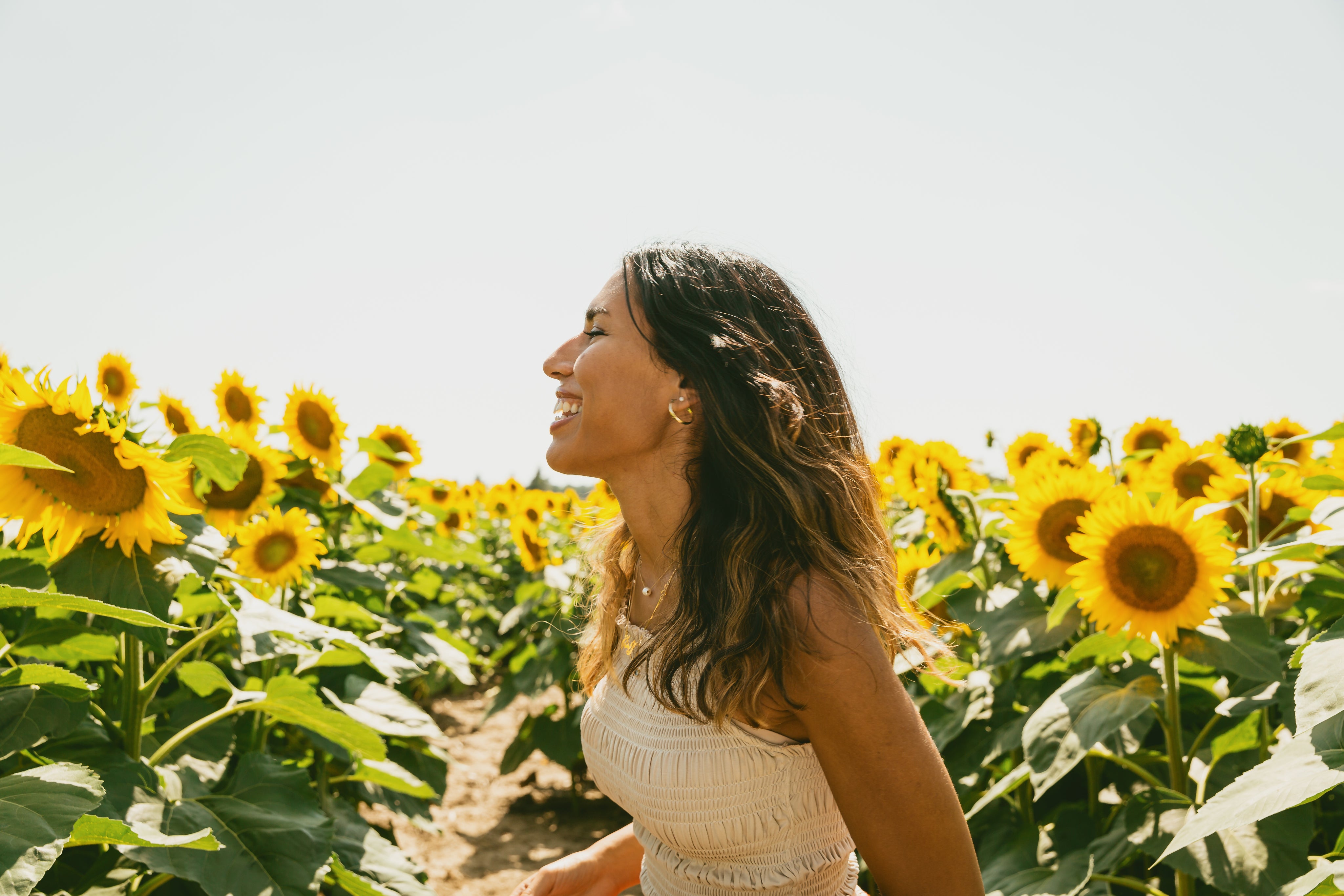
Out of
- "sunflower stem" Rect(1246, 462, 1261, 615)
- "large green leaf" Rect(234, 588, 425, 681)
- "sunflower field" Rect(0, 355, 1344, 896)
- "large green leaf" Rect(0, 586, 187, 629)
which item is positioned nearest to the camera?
"large green leaf" Rect(0, 586, 187, 629)

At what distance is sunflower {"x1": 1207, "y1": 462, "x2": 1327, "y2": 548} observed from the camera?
2.72 m

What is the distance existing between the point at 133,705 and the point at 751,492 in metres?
1.48

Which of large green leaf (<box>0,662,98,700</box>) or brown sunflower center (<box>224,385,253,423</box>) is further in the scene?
brown sunflower center (<box>224,385,253,423</box>)

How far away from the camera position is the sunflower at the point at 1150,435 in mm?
3834

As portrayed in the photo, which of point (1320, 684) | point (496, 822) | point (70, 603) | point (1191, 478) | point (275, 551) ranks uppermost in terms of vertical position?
point (275, 551)

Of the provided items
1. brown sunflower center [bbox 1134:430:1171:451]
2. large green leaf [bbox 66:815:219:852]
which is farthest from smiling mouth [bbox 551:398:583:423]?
brown sunflower center [bbox 1134:430:1171:451]

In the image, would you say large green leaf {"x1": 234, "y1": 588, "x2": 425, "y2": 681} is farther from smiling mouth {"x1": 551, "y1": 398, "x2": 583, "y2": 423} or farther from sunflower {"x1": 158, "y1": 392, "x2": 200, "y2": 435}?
sunflower {"x1": 158, "y1": 392, "x2": 200, "y2": 435}

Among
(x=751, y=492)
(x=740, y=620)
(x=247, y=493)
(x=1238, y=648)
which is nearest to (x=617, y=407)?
(x=751, y=492)

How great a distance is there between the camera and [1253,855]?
1.79m

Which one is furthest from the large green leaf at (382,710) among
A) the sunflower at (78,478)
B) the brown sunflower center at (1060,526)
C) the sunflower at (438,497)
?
the sunflower at (438,497)

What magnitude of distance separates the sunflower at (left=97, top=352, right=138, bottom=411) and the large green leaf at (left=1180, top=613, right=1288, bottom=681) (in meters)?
3.92

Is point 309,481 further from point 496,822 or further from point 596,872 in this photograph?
point 496,822

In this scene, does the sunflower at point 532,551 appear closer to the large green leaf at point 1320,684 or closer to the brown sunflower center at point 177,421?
the brown sunflower center at point 177,421

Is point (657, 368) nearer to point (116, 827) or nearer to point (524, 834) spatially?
point (116, 827)
